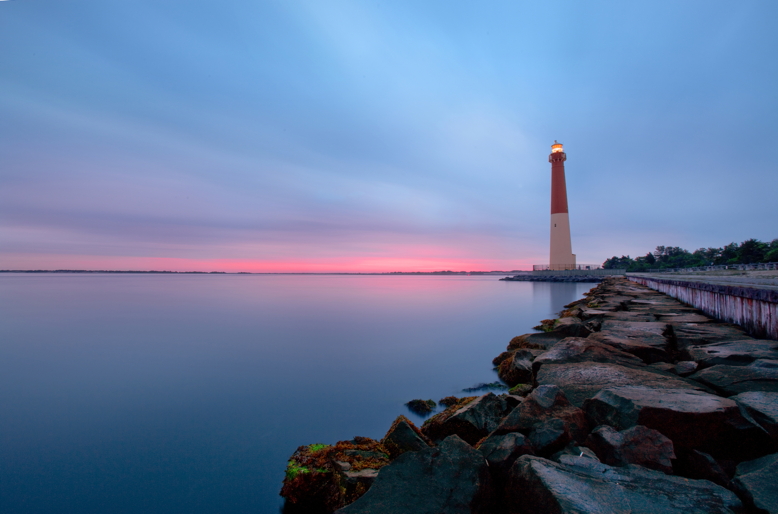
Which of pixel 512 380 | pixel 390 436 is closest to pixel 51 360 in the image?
pixel 390 436

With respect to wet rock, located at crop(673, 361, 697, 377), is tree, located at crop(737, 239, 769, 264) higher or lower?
higher

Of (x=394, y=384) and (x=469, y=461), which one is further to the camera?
→ (x=394, y=384)

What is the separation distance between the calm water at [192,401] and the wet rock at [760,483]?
3.20 m

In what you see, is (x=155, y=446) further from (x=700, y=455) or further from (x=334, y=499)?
(x=700, y=455)

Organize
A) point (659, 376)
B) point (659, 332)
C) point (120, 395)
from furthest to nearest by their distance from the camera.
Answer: point (120, 395)
point (659, 332)
point (659, 376)

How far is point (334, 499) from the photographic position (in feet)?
8.87

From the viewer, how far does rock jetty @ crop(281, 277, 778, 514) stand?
1752 mm

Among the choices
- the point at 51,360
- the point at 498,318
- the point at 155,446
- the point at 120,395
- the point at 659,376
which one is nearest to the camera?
the point at 659,376

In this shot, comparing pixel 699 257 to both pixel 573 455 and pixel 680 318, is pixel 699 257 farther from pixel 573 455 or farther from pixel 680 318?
pixel 573 455

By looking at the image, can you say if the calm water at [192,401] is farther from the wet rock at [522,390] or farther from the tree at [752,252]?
the tree at [752,252]

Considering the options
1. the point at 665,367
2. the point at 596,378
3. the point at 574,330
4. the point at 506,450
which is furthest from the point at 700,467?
the point at 574,330

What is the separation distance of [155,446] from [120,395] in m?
2.32

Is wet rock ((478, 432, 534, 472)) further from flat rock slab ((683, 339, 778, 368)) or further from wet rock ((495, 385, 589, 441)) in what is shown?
flat rock slab ((683, 339, 778, 368))

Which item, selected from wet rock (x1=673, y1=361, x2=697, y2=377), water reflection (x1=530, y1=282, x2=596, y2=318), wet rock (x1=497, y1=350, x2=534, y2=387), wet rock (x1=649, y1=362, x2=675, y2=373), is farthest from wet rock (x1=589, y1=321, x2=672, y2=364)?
water reflection (x1=530, y1=282, x2=596, y2=318)
